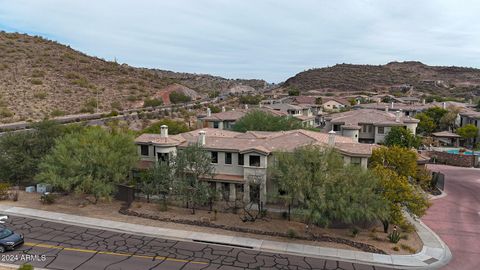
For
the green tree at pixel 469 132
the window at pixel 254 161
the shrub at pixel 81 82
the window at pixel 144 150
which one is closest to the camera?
the window at pixel 254 161

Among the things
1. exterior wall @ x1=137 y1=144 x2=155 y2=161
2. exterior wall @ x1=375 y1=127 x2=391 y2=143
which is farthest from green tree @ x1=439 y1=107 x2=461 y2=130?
exterior wall @ x1=137 y1=144 x2=155 y2=161

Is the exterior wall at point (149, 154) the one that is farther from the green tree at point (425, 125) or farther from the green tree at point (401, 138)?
the green tree at point (425, 125)

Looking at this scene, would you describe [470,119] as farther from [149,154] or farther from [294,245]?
[149,154]

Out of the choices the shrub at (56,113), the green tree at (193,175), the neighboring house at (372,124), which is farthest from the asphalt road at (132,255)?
the shrub at (56,113)

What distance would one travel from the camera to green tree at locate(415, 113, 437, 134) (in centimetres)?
6844

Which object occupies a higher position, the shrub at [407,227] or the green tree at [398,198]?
the green tree at [398,198]

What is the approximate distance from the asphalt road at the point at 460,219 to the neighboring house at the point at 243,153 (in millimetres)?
7619

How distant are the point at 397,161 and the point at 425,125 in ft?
140

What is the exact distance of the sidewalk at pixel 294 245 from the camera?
23125 millimetres

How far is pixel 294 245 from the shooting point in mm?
25172

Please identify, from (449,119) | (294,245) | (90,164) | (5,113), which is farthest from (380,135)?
(5,113)

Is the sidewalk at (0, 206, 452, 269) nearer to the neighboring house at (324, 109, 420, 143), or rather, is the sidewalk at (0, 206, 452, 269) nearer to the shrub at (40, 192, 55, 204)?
the shrub at (40, 192, 55, 204)

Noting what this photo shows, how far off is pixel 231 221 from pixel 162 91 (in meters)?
87.2

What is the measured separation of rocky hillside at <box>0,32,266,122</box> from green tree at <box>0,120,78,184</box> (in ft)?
105
